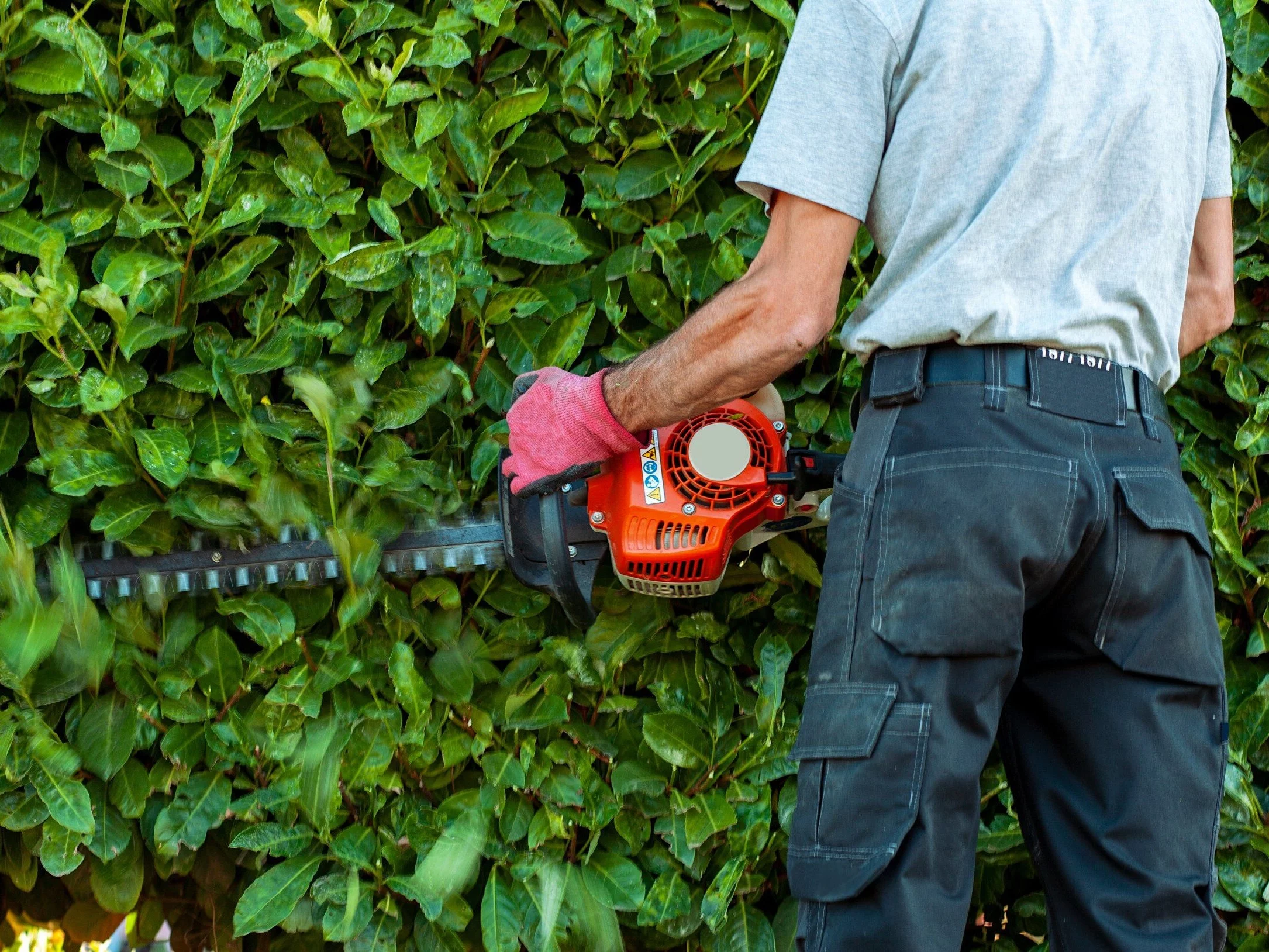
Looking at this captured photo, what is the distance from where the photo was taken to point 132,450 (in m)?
2.25

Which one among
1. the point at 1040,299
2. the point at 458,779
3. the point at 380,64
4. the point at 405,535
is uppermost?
the point at 380,64

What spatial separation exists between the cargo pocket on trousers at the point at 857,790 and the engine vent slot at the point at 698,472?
1.71ft

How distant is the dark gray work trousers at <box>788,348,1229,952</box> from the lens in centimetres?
154

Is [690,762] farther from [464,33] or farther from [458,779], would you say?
[464,33]

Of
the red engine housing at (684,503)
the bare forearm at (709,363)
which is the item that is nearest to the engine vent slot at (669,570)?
the red engine housing at (684,503)

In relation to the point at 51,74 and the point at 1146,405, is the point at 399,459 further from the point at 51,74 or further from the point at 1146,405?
the point at 1146,405

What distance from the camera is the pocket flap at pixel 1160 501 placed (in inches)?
63.6

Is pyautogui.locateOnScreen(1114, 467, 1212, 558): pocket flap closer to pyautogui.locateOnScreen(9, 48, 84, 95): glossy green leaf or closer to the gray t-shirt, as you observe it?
the gray t-shirt

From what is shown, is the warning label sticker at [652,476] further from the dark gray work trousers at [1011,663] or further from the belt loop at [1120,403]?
the belt loop at [1120,403]

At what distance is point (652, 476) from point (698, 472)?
0.27 ft

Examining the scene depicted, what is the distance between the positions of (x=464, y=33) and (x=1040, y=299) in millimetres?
1243

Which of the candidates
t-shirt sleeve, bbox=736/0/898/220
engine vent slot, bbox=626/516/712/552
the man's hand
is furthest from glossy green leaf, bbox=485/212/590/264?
t-shirt sleeve, bbox=736/0/898/220

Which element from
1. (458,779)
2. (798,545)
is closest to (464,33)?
(798,545)

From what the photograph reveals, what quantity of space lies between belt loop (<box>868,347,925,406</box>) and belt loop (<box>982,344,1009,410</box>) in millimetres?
87
